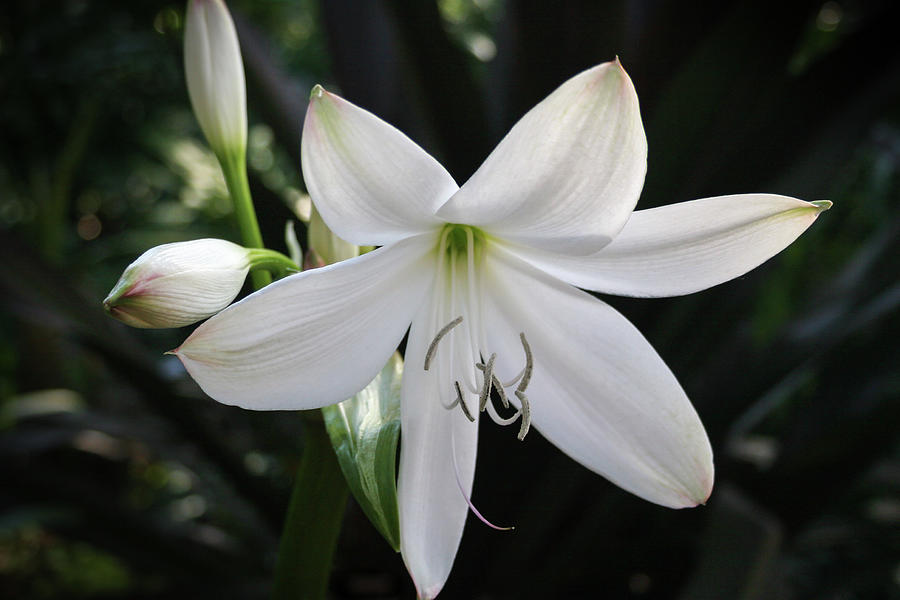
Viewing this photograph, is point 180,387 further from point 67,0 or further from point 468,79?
point 67,0

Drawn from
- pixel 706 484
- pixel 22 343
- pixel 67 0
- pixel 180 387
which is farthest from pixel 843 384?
pixel 67 0

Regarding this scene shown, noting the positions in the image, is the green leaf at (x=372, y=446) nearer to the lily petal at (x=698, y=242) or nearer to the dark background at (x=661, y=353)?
the lily petal at (x=698, y=242)

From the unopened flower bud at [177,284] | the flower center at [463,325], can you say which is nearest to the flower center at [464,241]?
the flower center at [463,325]

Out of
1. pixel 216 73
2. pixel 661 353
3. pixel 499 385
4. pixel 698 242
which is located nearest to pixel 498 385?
pixel 499 385

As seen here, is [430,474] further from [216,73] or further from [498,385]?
[216,73]

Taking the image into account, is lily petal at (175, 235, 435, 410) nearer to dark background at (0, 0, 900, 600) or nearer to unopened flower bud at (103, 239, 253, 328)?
unopened flower bud at (103, 239, 253, 328)

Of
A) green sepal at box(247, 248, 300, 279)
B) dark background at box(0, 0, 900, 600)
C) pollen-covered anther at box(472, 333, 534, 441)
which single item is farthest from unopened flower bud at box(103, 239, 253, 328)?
dark background at box(0, 0, 900, 600)
